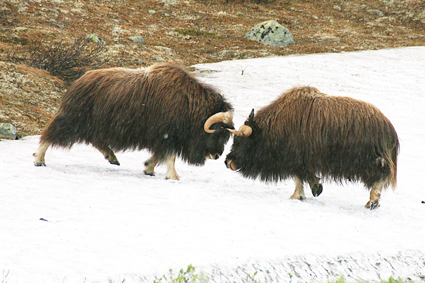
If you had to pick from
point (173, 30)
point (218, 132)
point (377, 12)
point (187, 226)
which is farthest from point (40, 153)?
point (377, 12)

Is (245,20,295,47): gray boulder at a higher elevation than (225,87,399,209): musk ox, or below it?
higher

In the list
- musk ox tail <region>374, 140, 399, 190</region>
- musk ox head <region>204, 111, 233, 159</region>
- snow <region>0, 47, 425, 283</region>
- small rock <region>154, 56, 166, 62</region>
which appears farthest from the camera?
small rock <region>154, 56, 166, 62</region>

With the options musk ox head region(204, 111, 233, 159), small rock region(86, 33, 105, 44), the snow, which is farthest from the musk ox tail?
small rock region(86, 33, 105, 44)

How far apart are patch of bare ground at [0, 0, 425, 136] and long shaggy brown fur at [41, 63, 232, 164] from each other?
107 inches

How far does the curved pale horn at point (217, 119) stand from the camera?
16.8 feet

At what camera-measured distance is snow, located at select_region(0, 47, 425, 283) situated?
2.88 m

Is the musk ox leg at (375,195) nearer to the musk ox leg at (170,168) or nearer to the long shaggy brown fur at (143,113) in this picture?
the long shaggy brown fur at (143,113)

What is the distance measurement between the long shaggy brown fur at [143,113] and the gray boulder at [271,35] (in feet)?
39.9

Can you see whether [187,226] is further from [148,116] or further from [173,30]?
[173,30]

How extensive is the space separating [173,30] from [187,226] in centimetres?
1491

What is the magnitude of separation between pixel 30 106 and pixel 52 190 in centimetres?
493

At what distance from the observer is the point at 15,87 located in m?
9.02

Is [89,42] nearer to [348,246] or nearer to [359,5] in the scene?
[348,246]

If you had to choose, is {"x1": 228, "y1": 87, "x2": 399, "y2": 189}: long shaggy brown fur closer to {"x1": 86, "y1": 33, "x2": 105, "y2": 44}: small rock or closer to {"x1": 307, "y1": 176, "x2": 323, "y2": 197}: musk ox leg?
{"x1": 307, "y1": 176, "x2": 323, "y2": 197}: musk ox leg
